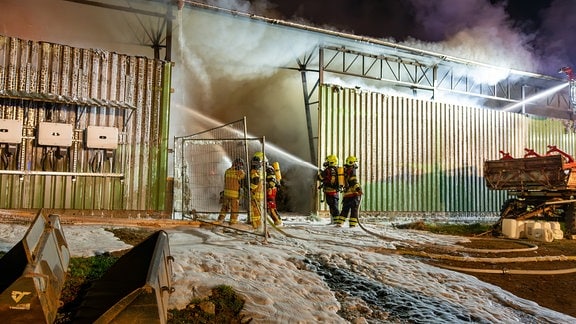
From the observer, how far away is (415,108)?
1481cm

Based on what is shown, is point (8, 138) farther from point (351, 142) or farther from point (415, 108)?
point (415, 108)

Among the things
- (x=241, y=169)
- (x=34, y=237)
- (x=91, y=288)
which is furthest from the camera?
(x=241, y=169)

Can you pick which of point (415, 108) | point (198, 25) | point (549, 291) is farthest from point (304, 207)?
point (549, 291)

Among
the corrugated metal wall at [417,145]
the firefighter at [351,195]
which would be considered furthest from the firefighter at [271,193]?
the corrugated metal wall at [417,145]

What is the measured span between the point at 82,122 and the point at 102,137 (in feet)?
1.91

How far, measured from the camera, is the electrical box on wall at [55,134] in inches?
350

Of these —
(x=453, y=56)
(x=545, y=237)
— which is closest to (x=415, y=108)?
(x=453, y=56)

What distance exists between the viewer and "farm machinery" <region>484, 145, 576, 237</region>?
10.4 m

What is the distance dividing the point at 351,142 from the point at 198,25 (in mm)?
6029

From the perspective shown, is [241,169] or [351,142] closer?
[241,169]

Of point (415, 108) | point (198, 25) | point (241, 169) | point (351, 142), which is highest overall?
point (198, 25)

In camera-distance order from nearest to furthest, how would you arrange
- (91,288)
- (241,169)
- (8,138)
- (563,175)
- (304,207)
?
(91,288), (8,138), (241,169), (563,175), (304,207)

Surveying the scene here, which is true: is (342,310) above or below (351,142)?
below

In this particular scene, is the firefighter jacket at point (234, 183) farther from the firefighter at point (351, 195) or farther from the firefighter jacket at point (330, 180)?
the firefighter at point (351, 195)
